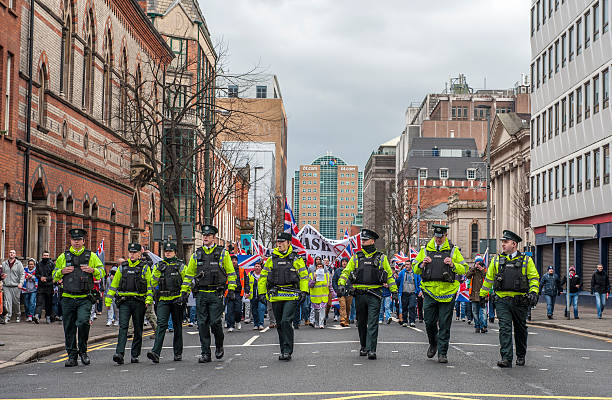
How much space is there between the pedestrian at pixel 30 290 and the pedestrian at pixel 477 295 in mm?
11281

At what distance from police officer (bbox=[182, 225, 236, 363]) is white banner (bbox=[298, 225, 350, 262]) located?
13.2 m

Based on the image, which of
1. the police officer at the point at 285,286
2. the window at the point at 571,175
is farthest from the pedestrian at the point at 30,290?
the window at the point at 571,175

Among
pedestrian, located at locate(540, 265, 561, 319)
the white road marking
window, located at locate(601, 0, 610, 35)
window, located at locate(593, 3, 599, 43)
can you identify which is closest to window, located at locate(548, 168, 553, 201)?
window, located at locate(593, 3, 599, 43)

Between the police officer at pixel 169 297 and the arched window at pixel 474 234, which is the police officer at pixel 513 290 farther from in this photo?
the arched window at pixel 474 234

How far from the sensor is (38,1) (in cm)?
2719

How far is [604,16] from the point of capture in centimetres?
3778

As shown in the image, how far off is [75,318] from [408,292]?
11796 mm

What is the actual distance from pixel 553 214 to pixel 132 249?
117ft

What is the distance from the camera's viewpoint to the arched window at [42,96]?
1088 inches

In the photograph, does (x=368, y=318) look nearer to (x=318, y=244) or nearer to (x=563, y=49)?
(x=318, y=244)

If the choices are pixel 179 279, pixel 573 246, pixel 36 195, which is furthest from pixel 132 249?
pixel 573 246

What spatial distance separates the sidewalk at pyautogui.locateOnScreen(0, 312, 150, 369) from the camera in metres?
14.6

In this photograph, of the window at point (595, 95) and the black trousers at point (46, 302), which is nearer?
the black trousers at point (46, 302)

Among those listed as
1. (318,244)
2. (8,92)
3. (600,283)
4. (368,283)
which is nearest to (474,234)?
(600,283)
